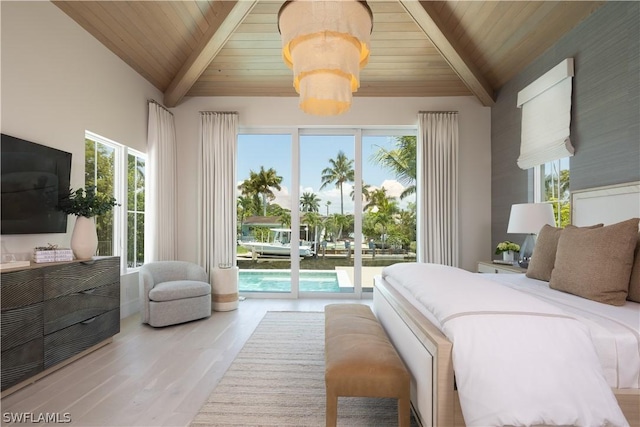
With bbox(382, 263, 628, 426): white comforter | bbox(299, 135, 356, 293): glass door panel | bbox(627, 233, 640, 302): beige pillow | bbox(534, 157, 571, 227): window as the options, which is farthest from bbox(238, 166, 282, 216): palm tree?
bbox(627, 233, 640, 302): beige pillow

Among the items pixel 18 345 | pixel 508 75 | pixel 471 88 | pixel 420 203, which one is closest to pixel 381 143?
pixel 420 203

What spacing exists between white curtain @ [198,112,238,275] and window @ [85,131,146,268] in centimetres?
78

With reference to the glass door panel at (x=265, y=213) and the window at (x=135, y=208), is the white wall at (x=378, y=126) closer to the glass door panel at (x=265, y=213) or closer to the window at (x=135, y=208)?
the glass door panel at (x=265, y=213)

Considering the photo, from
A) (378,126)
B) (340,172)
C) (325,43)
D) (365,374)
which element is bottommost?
(365,374)

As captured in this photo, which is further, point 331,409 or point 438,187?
point 438,187

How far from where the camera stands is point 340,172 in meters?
5.02

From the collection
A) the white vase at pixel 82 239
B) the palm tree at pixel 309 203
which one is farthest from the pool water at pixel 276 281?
the white vase at pixel 82 239

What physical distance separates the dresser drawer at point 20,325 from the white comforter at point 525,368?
255cm

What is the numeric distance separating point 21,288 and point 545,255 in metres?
3.75

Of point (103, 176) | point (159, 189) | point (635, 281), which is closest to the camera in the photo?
point (635, 281)

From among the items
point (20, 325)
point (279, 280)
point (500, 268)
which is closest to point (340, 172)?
point (279, 280)

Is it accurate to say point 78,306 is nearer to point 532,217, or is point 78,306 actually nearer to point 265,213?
point 265,213

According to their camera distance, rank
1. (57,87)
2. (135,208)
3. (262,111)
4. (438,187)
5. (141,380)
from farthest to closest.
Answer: (262,111) < (438,187) < (135,208) < (57,87) < (141,380)

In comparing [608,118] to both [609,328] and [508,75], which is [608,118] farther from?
[609,328]
